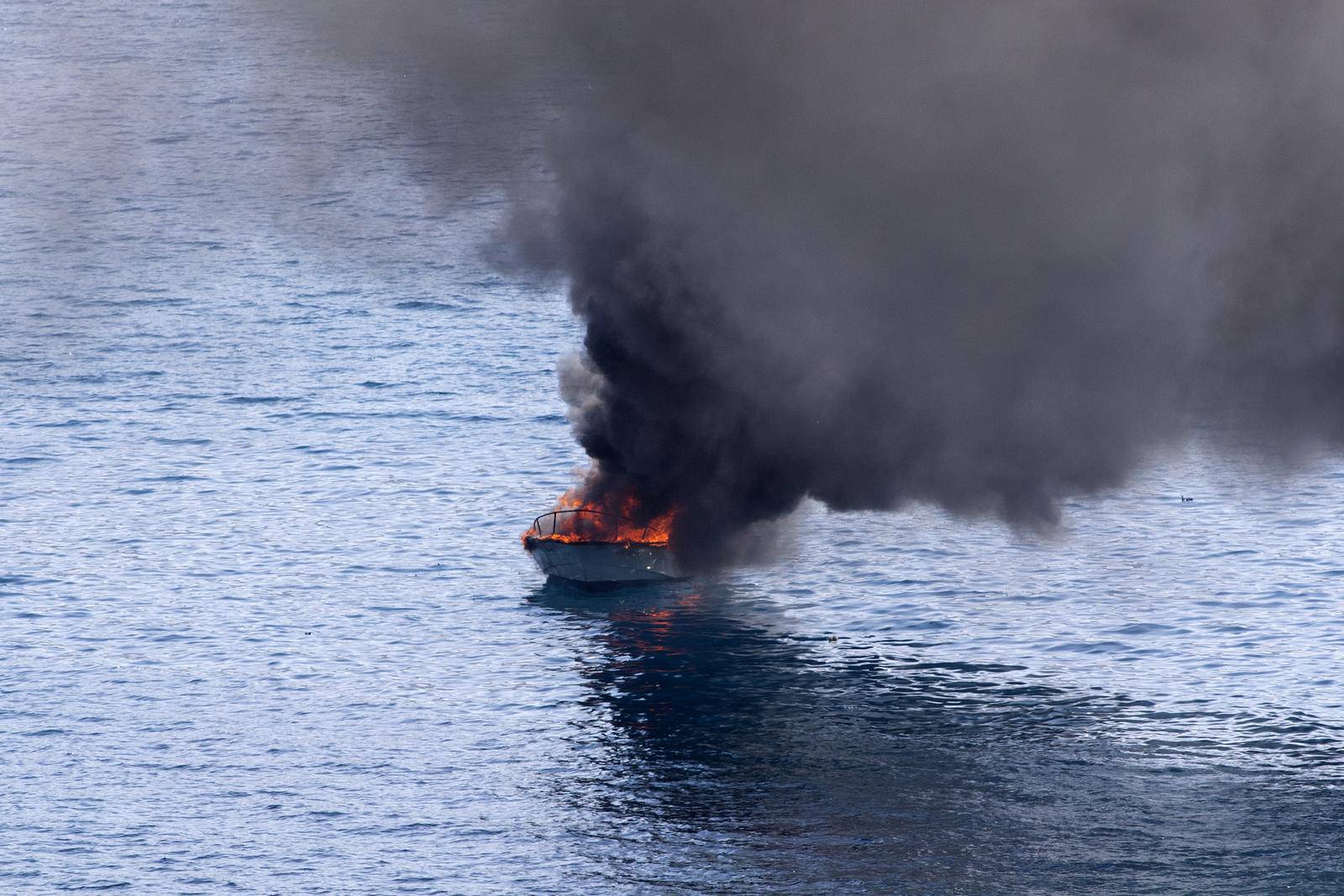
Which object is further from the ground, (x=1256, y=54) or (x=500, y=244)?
(x=1256, y=54)

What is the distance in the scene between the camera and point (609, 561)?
91375 mm

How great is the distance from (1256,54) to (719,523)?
2106 inches

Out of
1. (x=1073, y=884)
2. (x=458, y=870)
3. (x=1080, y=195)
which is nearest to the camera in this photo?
(x=1080, y=195)

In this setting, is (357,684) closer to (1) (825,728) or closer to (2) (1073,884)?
(1) (825,728)

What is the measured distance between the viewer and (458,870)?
61.0m

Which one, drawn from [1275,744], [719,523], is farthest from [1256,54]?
[719,523]

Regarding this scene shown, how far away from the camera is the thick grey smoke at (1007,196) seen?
129 ft

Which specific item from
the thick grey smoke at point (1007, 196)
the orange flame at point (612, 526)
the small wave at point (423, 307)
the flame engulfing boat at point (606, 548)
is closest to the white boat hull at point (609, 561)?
the flame engulfing boat at point (606, 548)

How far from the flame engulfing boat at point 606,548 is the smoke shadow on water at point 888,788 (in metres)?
7.72

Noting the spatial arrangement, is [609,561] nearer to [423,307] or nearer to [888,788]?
[888,788]

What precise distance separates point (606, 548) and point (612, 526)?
1.40m

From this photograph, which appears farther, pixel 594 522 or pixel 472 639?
pixel 594 522

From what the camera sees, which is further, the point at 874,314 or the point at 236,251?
the point at 236,251

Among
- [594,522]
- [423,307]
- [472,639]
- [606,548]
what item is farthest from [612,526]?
[423,307]
